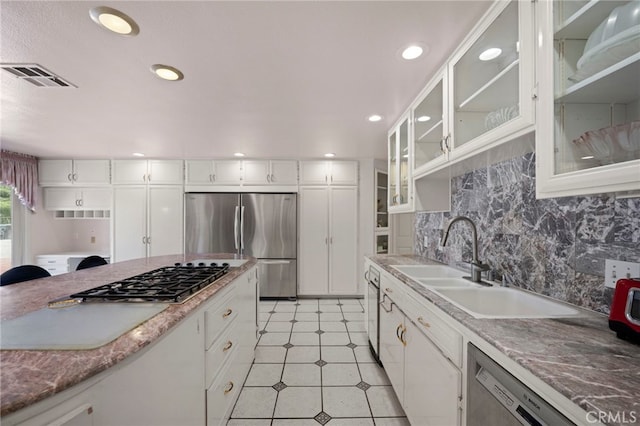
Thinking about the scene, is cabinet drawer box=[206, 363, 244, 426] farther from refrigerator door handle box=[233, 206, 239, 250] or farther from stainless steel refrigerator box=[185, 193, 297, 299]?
refrigerator door handle box=[233, 206, 239, 250]

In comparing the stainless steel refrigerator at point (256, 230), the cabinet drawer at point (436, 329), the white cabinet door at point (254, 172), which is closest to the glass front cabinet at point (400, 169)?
the cabinet drawer at point (436, 329)

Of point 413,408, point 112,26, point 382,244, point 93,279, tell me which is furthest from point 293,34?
point 382,244

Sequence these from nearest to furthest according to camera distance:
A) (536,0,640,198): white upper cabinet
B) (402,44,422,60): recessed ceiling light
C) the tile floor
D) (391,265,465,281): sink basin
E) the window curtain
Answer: (536,0,640,198): white upper cabinet
(402,44,422,60): recessed ceiling light
the tile floor
(391,265,465,281): sink basin
the window curtain

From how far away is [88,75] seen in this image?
5.42 feet

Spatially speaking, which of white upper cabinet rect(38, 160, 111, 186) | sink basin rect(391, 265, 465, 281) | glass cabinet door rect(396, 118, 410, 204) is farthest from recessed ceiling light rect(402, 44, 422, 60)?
white upper cabinet rect(38, 160, 111, 186)

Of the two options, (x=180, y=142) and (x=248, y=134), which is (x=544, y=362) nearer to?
(x=248, y=134)

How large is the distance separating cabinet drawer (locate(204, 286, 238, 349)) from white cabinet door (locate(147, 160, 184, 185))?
124 inches

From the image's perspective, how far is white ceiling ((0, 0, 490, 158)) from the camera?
3.80 feet

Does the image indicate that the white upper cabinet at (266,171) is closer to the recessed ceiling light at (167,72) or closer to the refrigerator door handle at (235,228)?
the refrigerator door handle at (235,228)

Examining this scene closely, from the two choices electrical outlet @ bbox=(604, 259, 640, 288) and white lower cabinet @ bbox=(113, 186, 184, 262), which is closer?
electrical outlet @ bbox=(604, 259, 640, 288)

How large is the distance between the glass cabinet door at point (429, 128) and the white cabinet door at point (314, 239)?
2203 millimetres

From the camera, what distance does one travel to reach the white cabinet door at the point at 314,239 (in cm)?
407

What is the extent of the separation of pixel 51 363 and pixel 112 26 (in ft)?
4.83

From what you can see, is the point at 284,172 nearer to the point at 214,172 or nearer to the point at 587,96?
the point at 214,172
